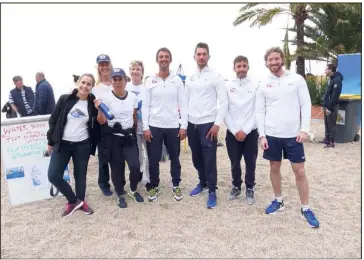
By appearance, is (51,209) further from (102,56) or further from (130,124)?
(102,56)

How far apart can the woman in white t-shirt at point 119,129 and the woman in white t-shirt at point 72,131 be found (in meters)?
0.16

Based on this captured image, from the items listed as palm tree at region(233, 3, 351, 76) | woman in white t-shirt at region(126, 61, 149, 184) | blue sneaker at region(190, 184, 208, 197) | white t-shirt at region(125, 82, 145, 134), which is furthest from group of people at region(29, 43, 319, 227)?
palm tree at region(233, 3, 351, 76)

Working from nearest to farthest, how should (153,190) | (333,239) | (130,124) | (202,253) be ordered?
(202,253) < (333,239) < (130,124) < (153,190)

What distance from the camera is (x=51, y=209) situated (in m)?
4.45

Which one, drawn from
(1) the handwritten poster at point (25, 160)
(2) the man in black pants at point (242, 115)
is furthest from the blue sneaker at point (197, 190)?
(1) the handwritten poster at point (25, 160)

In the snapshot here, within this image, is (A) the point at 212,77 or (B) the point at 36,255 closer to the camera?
(B) the point at 36,255

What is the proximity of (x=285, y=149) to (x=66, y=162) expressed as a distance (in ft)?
8.96

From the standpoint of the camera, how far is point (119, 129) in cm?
421

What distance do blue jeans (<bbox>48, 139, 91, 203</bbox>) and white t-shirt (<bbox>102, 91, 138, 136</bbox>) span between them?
1.59 ft

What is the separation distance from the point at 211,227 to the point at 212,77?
1.85 m

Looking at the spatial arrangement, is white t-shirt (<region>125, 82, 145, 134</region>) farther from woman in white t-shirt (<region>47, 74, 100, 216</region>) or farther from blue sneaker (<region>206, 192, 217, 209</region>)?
blue sneaker (<region>206, 192, 217, 209</region>)

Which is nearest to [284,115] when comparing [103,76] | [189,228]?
[189,228]

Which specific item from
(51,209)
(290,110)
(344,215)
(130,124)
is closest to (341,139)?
(344,215)

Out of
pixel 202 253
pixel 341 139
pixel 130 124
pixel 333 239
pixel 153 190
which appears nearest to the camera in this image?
pixel 202 253
